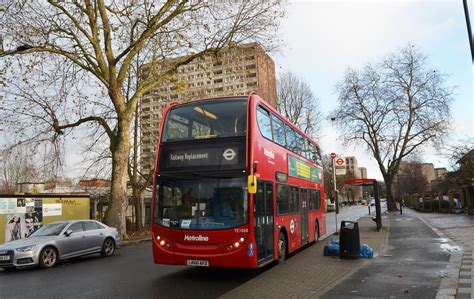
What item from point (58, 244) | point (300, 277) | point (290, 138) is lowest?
point (300, 277)

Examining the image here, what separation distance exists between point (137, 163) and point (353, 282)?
73.8 feet

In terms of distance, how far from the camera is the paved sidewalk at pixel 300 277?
7387 millimetres

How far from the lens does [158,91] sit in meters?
27.8

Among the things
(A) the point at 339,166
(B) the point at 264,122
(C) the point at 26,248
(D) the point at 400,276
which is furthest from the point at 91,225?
(A) the point at 339,166

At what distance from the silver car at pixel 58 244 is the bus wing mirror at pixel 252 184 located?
23.1ft

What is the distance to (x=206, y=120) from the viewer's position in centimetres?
940

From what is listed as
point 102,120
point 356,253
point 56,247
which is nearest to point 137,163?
point 102,120

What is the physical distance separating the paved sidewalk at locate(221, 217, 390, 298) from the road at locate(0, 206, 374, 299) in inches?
20.3

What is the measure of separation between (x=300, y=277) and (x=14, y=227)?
13.5 meters

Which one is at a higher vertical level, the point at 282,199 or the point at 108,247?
the point at 282,199

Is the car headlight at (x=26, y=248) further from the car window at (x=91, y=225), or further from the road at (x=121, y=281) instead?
the car window at (x=91, y=225)

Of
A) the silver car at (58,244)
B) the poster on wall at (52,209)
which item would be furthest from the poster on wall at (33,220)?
the silver car at (58,244)

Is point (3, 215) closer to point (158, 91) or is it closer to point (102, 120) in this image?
point (102, 120)

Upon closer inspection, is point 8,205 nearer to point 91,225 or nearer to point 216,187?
point 91,225
